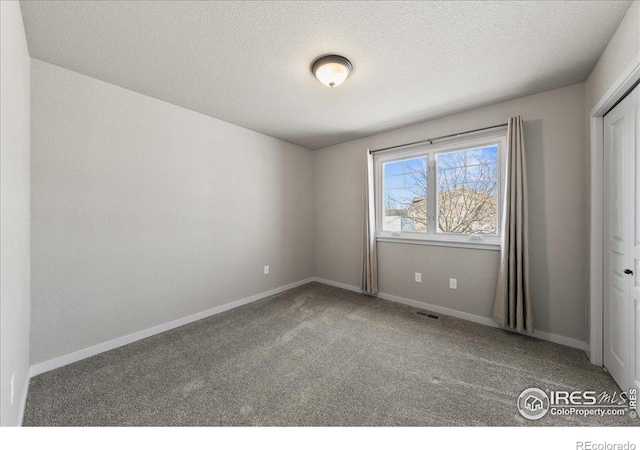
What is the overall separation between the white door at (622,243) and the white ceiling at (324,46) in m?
0.61

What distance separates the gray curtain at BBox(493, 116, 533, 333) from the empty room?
0.02 m

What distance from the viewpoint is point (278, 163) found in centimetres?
396

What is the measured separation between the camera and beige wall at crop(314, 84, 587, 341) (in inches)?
91.6

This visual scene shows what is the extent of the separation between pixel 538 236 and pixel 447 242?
2.82 feet

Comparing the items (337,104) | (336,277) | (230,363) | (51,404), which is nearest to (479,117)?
(337,104)

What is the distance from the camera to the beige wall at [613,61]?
145cm

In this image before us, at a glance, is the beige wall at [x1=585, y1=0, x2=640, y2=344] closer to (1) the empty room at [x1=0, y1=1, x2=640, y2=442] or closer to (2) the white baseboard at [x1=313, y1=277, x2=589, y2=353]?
(1) the empty room at [x1=0, y1=1, x2=640, y2=442]

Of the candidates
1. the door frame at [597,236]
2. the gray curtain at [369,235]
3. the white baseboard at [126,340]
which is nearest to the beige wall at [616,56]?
the door frame at [597,236]

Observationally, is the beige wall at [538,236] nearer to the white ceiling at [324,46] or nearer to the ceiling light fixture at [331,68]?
the white ceiling at [324,46]

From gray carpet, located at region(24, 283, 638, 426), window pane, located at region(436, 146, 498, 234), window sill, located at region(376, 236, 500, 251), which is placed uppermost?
window pane, located at region(436, 146, 498, 234)

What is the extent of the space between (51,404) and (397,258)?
3.51m

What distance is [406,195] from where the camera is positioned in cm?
357

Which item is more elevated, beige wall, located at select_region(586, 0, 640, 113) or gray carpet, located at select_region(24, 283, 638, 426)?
beige wall, located at select_region(586, 0, 640, 113)

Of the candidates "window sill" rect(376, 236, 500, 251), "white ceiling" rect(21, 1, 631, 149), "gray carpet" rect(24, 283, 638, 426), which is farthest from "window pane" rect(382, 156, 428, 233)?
"gray carpet" rect(24, 283, 638, 426)
